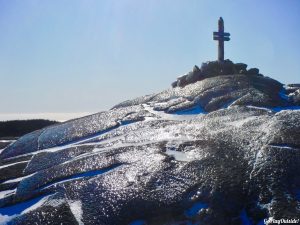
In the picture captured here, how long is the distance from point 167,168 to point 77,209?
395cm

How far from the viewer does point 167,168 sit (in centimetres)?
1463

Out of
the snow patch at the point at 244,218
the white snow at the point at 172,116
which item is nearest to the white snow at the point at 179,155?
the snow patch at the point at 244,218

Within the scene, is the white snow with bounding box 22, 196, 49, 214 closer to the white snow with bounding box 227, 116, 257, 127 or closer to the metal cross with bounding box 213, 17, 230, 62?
the white snow with bounding box 227, 116, 257, 127

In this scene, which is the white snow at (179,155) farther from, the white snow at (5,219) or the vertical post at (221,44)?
the vertical post at (221,44)

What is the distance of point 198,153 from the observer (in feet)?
51.3

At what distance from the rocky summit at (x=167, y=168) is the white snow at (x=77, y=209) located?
4cm

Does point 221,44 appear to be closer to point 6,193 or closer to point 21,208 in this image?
point 6,193

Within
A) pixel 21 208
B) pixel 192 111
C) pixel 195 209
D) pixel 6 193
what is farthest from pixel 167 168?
pixel 192 111

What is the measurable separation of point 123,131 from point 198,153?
22.4ft

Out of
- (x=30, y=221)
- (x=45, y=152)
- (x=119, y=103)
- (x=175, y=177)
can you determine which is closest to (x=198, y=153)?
(x=175, y=177)

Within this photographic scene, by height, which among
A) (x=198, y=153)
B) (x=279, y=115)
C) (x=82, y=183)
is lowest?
(x=82, y=183)

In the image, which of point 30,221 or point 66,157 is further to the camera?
point 66,157

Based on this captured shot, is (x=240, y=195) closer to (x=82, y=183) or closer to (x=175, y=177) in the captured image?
(x=175, y=177)

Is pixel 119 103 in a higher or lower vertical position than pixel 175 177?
higher
